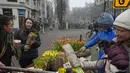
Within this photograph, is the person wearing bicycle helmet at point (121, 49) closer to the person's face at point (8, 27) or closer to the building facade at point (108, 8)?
the person's face at point (8, 27)

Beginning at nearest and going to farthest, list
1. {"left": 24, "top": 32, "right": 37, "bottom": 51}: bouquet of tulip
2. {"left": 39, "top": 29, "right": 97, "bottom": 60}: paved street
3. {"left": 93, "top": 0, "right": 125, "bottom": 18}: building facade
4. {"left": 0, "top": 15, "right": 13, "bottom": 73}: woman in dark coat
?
{"left": 0, "top": 15, "right": 13, "bottom": 73}: woman in dark coat → {"left": 24, "top": 32, "right": 37, "bottom": 51}: bouquet of tulip → {"left": 39, "top": 29, "right": 97, "bottom": 60}: paved street → {"left": 93, "top": 0, "right": 125, "bottom": 18}: building facade

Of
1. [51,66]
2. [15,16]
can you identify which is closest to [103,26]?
[51,66]

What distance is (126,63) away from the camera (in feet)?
5.98

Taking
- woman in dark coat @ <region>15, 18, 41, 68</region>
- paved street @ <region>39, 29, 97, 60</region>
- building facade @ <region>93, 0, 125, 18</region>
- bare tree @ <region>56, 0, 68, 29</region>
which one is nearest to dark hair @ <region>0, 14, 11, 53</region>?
woman in dark coat @ <region>15, 18, 41, 68</region>

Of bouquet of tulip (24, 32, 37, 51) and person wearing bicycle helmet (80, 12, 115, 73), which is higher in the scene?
person wearing bicycle helmet (80, 12, 115, 73)

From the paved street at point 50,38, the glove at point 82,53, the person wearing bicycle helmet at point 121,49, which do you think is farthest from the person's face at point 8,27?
the paved street at point 50,38

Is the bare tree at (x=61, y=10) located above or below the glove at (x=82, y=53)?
above

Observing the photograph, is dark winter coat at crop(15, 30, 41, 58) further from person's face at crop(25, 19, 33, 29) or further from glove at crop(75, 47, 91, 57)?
glove at crop(75, 47, 91, 57)

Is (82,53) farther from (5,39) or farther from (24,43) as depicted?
(5,39)

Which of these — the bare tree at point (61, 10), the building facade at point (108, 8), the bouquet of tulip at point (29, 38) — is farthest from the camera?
the bare tree at point (61, 10)

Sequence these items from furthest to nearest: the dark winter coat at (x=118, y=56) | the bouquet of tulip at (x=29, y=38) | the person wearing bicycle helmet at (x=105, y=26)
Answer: the bouquet of tulip at (x=29, y=38) < the person wearing bicycle helmet at (x=105, y=26) < the dark winter coat at (x=118, y=56)

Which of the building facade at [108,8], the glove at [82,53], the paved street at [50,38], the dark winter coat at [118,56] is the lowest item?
the paved street at [50,38]

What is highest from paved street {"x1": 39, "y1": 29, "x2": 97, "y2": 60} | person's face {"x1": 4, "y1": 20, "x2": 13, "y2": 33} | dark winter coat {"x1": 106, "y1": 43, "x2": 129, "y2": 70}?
person's face {"x1": 4, "y1": 20, "x2": 13, "y2": 33}

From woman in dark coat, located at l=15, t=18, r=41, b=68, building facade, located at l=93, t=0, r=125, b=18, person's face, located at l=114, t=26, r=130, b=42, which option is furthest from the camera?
building facade, located at l=93, t=0, r=125, b=18
